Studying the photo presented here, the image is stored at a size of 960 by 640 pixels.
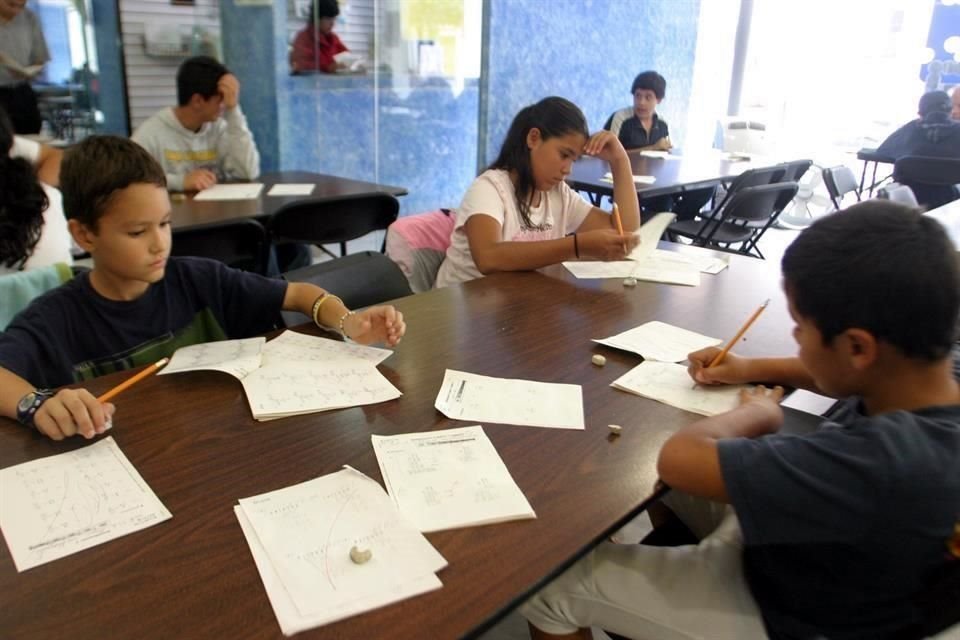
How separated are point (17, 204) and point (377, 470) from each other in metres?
1.42

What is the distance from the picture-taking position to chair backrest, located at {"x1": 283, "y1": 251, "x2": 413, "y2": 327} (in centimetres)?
185

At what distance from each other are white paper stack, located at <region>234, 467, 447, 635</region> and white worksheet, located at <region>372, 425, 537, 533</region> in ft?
0.10

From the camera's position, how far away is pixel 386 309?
1.46m

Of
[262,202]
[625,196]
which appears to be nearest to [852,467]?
[625,196]

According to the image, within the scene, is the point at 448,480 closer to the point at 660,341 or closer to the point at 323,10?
the point at 660,341

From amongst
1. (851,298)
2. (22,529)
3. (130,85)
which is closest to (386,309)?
(22,529)

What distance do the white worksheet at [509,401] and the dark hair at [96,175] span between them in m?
0.71

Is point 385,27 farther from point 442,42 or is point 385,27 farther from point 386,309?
point 386,309

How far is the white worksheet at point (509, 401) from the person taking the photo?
47.3 inches

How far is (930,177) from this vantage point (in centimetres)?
489

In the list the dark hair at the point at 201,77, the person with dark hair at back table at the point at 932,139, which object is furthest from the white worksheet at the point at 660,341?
the person with dark hair at back table at the point at 932,139

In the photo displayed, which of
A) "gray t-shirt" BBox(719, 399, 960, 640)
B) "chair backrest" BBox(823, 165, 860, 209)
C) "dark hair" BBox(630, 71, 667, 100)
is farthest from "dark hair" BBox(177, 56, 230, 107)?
"chair backrest" BBox(823, 165, 860, 209)

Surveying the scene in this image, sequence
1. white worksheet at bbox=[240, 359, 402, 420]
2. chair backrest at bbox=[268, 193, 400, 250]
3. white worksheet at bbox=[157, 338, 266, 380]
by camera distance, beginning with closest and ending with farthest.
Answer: white worksheet at bbox=[240, 359, 402, 420] → white worksheet at bbox=[157, 338, 266, 380] → chair backrest at bbox=[268, 193, 400, 250]

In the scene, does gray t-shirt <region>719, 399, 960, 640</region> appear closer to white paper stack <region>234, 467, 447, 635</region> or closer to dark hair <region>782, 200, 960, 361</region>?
dark hair <region>782, 200, 960, 361</region>
